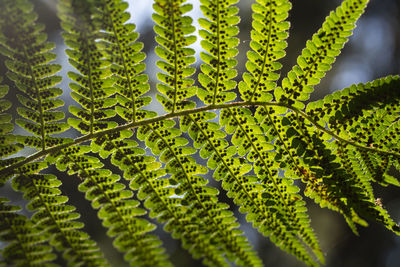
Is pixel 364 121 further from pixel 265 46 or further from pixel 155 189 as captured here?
pixel 155 189

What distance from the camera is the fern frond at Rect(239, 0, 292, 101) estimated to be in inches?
81.3

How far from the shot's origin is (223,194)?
30.3 ft

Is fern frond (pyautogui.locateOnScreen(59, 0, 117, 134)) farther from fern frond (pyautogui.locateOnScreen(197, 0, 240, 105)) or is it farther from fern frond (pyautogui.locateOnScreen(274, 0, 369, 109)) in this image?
fern frond (pyautogui.locateOnScreen(274, 0, 369, 109))

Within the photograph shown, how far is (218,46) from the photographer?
2172 mm

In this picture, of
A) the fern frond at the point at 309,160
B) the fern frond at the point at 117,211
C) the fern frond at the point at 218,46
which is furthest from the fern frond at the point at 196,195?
the fern frond at the point at 309,160

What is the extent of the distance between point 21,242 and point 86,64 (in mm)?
1161

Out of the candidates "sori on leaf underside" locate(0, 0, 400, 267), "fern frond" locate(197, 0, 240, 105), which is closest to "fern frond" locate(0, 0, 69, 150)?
"sori on leaf underside" locate(0, 0, 400, 267)

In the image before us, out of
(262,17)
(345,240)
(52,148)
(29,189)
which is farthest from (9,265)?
(345,240)

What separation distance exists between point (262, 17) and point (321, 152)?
1.03 meters

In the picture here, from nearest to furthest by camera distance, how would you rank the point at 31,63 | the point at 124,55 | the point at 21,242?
the point at 21,242
the point at 31,63
the point at 124,55

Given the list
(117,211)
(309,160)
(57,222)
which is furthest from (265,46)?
(57,222)

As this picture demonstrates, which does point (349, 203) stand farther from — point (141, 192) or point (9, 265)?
point (9, 265)

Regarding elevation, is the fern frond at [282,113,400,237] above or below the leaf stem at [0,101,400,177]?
below

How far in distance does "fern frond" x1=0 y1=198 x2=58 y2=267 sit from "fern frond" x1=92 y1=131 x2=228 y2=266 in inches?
24.8
